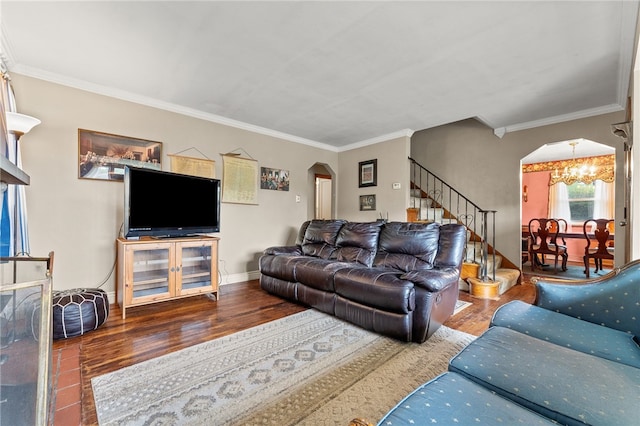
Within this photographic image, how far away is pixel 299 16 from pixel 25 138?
301 centimetres

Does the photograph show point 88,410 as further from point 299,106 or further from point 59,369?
point 299,106

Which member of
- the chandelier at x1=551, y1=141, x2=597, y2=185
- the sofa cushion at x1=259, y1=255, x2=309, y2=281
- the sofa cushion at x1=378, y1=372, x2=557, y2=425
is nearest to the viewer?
the sofa cushion at x1=378, y1=372, x2=557, y2=425

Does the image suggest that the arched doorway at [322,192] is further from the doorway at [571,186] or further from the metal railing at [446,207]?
the doorway at [571,186]

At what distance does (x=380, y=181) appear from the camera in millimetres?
5047

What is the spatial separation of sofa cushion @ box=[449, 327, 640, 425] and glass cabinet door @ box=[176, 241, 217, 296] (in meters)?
2.86

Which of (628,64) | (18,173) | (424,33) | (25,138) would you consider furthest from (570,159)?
(25,138)

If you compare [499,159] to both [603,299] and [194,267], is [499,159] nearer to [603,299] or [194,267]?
[603,299]

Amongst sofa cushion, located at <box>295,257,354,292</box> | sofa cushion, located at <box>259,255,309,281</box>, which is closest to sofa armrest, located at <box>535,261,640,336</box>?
sofa cushion, located at <box>295,257,354,292</box>

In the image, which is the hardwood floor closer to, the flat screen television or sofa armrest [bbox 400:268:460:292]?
sofa armrest [bbox 400:268:460:292]

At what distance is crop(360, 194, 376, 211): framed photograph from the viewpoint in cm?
516

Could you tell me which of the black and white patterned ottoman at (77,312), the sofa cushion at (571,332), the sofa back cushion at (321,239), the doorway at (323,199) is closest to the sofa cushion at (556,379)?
the sofa cushion at (571,332)

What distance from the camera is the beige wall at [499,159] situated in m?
3.74

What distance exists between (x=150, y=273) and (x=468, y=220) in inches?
204

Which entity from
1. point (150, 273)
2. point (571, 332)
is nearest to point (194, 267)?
point (150, 273)
